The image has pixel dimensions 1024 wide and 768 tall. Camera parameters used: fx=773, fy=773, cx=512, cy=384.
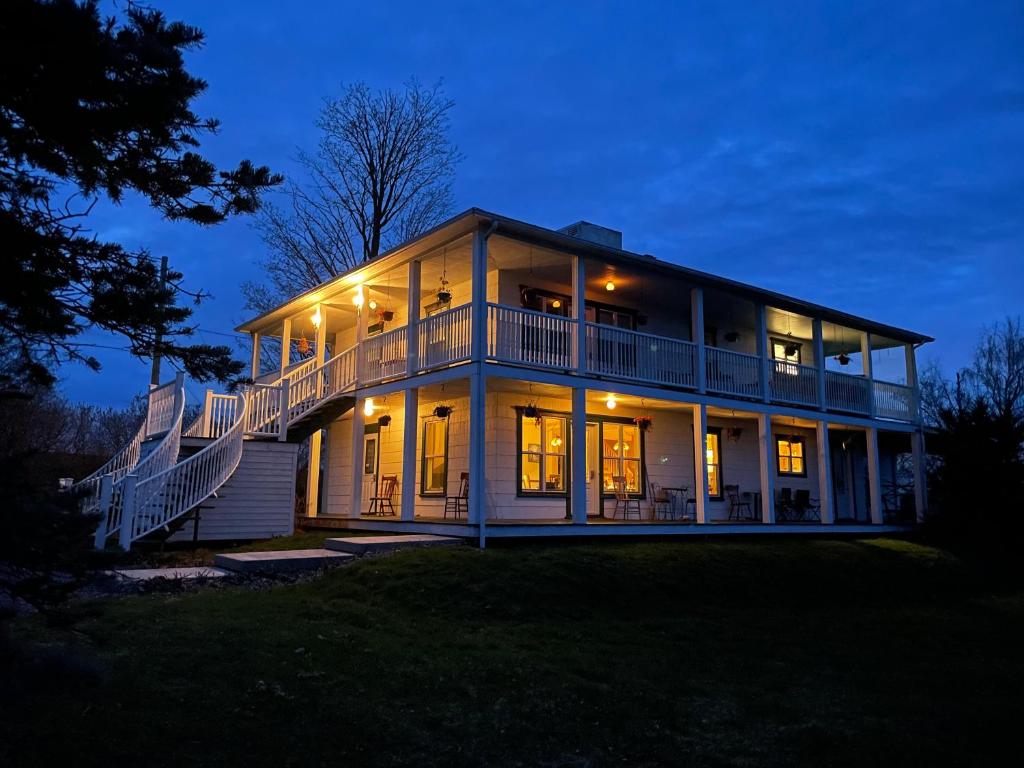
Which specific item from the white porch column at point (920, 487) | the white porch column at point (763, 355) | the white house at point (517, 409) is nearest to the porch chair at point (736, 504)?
the white house at point (517, 409)

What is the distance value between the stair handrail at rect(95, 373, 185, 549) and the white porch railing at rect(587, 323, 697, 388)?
7.33 m

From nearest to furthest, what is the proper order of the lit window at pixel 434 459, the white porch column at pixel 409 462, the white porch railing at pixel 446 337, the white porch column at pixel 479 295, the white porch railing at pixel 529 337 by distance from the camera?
the white porch column at pixel 479 295
the white porch railing at pixel 529 337
the white porch railing at pixel 446 337
the white porch column at pixel 409 462
the lit window at pixel 434 459

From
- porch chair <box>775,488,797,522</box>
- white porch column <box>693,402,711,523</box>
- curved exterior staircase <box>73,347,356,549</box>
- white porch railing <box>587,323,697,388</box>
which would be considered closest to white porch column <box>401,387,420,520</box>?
curved exterior staircase <box>73,347,356,549</box>

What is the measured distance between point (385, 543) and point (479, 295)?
438cm

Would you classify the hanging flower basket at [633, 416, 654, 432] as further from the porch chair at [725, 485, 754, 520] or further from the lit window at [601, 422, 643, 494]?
the porch chair at [725, 485, 754, 520]

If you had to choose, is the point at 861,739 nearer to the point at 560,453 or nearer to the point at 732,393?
the point at 560,453

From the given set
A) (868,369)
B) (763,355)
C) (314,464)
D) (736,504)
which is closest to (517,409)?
(314,464)

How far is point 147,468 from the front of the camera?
13547mm

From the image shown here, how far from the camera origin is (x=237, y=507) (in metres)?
15.1

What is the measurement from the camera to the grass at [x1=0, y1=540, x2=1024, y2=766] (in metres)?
4.76

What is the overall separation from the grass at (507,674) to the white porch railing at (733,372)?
601 cm

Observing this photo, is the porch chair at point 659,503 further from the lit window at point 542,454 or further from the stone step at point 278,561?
the stone step at point 278,561

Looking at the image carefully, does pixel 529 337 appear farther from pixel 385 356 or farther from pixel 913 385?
pixel 913 385

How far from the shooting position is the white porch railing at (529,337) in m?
13.2
